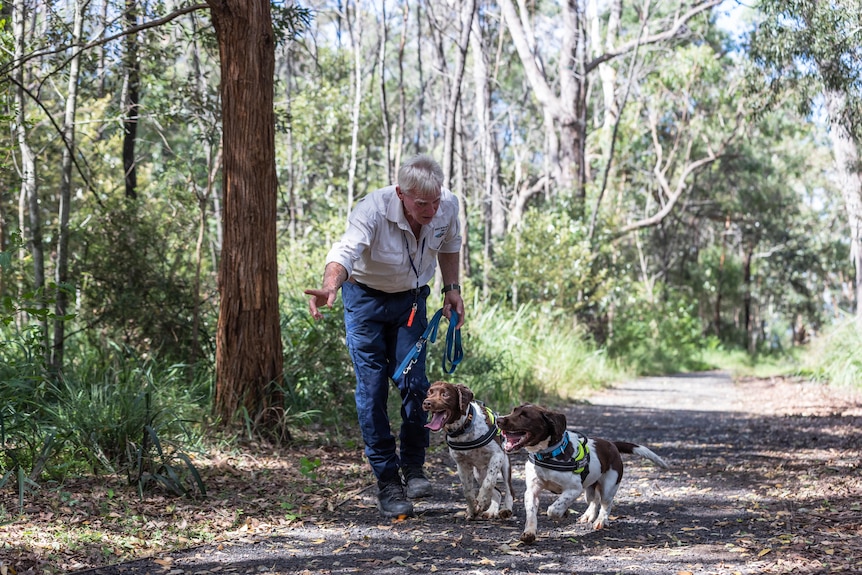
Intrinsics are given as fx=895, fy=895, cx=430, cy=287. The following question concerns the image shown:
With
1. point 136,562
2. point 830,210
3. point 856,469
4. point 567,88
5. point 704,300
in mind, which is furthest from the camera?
point 704,300

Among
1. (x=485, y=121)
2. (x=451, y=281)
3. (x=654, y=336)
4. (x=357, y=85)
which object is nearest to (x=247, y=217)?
(x=451, y=281)

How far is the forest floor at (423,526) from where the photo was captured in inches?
177

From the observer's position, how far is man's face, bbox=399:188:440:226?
5320mm

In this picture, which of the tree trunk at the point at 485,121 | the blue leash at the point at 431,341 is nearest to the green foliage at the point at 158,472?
the blue leash at the point at 431,341

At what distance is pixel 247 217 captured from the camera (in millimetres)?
7285

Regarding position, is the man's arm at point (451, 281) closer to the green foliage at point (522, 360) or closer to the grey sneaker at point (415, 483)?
the grey sneaker at point (415, 483)

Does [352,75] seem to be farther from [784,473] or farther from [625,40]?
[784,473]

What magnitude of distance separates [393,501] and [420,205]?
187 centimetres

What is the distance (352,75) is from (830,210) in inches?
1071

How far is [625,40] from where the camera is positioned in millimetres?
26609

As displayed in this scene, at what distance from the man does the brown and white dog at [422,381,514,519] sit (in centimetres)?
37

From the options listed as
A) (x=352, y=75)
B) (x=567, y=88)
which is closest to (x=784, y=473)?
(x=567, y=88)

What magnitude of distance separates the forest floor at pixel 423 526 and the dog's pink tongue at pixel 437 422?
24.3 inches

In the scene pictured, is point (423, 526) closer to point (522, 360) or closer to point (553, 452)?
point (553, 452)
